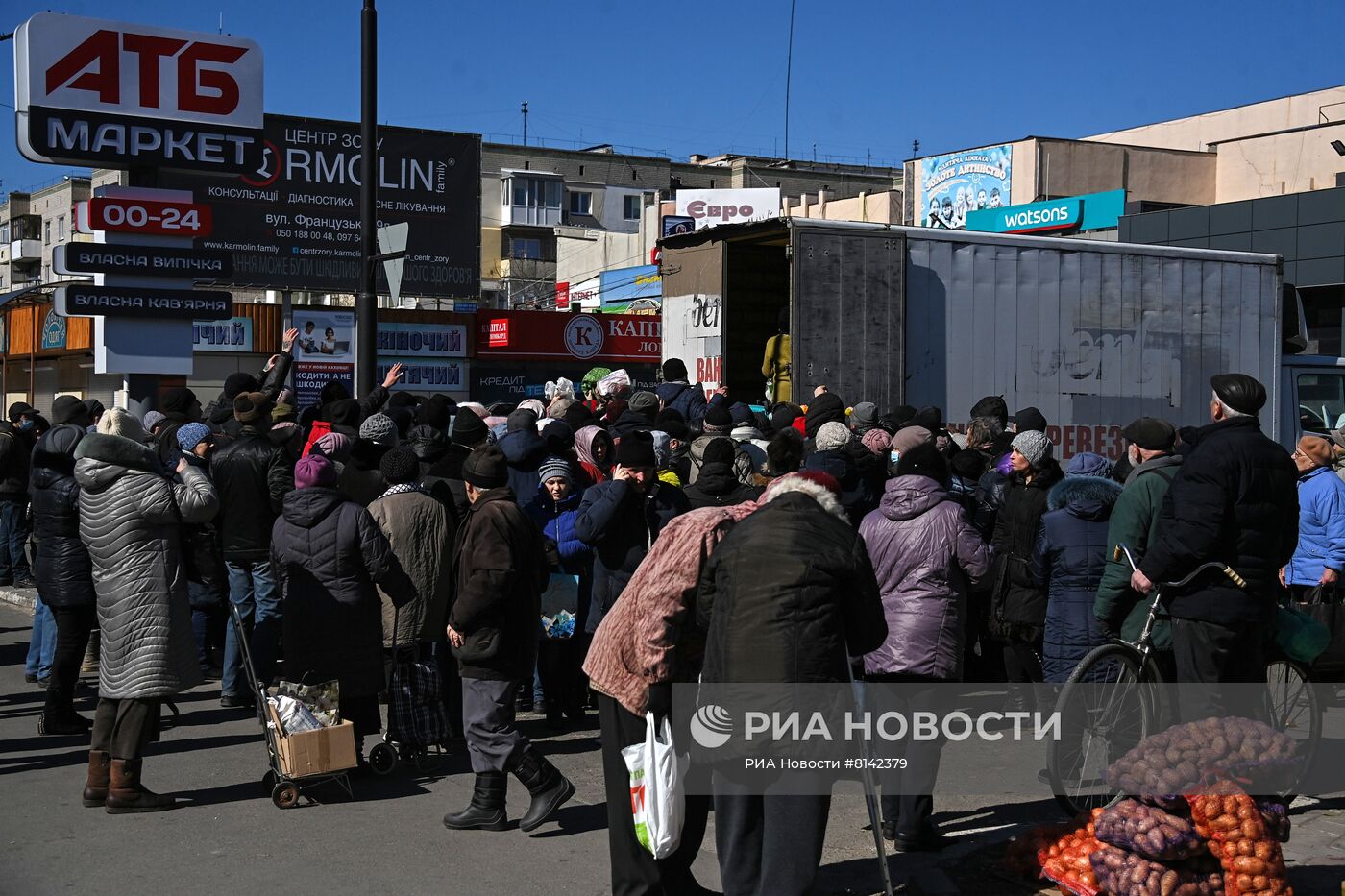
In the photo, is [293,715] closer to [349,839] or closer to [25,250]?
[349,839]

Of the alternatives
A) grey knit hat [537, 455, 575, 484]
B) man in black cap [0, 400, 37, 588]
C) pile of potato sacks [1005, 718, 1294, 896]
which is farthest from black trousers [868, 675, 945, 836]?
man in black cap [0, 400, 37, 588]

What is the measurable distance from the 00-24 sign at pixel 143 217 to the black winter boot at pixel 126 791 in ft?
33.6

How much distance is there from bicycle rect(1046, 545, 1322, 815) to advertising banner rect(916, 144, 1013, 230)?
4873 centimetres

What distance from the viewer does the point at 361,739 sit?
7383mm

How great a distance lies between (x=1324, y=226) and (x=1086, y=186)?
2046 centimetres

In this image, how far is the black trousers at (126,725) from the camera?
6.54 meters

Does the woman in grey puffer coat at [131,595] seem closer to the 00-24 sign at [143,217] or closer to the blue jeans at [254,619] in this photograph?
the blue jeans at [254,619]

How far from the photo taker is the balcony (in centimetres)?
8850

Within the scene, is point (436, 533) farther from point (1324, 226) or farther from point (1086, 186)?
point (1086, 186)

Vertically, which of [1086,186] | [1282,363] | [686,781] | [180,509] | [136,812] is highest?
[1086,186]

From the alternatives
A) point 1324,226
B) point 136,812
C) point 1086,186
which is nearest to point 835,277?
point 136,812

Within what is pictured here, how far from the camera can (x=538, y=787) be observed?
6320 millimetres

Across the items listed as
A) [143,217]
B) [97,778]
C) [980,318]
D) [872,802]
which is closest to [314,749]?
[97,778]

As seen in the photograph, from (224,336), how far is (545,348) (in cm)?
814
